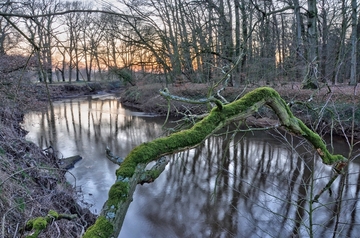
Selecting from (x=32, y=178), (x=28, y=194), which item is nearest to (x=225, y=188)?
(x=32, y=178)

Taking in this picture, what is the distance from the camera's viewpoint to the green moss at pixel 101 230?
3.42ft

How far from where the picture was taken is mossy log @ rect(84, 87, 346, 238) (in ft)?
3.65

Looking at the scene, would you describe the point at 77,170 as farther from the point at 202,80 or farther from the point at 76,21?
the point at 202,80

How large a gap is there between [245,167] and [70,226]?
5.93 m

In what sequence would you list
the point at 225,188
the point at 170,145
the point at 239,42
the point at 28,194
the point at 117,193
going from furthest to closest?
the point at 239,42
the point at 225,188
the point at 28,194
the point at 170,145
the point at 117,193

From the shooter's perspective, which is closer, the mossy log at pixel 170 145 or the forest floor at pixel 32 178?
the mossy log at pixel 170 145

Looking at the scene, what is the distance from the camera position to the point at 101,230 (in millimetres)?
1060

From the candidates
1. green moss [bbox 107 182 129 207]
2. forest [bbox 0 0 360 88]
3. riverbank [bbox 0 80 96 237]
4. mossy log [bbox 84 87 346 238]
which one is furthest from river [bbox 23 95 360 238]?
forest [bbox 0 0 360 88]

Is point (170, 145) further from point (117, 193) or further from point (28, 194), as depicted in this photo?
point (28, 194)

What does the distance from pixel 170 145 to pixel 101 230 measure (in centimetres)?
66

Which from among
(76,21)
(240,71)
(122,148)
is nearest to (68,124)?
(122,148)

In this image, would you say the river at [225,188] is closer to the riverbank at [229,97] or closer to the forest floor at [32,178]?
the forest floor at [32,178]

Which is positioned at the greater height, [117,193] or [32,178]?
[117,193]

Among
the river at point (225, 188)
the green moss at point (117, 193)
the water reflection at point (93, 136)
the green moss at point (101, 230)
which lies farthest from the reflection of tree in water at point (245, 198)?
the green moss at point (101, 230)
